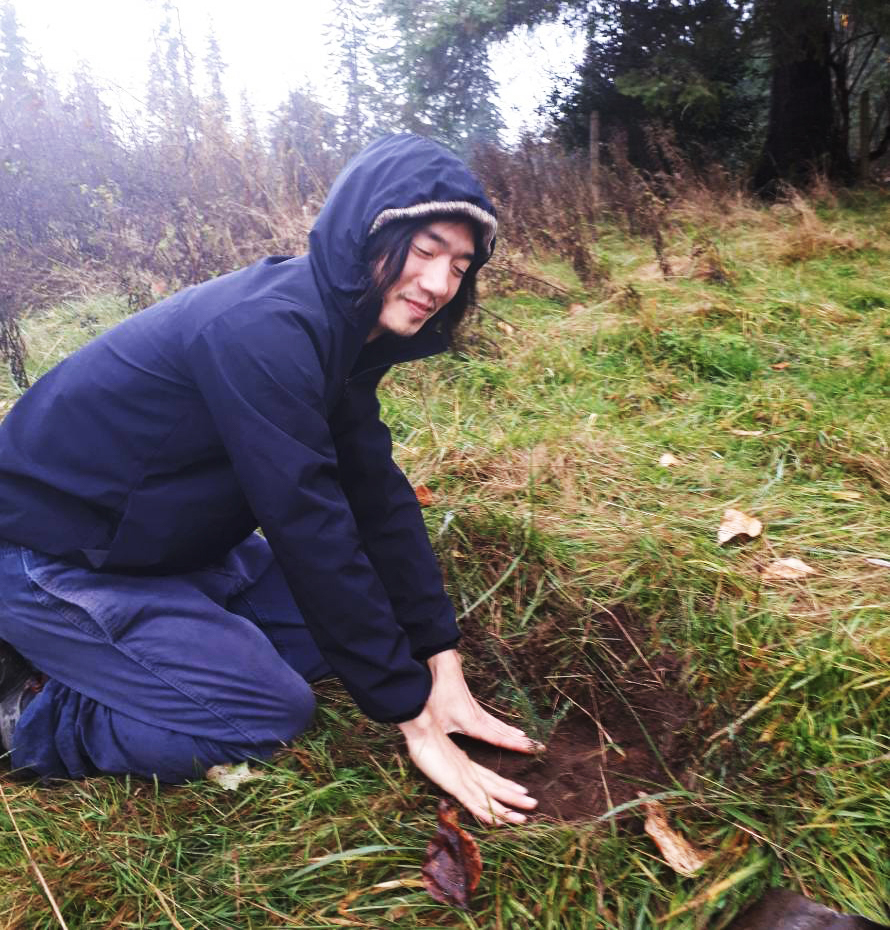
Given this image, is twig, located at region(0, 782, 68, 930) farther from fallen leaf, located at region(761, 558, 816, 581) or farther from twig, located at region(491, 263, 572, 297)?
twig, located at region(491, 263, 572, 297)

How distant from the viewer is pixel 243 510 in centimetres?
183

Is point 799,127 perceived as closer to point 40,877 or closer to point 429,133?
point 429,133

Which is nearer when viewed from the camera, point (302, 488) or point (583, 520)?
point (302, 488)

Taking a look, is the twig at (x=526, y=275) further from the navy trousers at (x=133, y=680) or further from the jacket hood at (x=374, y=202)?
the navy trousers at (x=133, y=680)

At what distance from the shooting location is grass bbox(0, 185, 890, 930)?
1.43m

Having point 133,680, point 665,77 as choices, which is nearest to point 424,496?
point 133,680

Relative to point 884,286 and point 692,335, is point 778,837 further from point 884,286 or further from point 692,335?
point 884,286

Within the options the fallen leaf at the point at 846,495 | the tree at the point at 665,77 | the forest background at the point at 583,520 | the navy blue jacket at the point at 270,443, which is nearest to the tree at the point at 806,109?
the forest background at the point at 583,520


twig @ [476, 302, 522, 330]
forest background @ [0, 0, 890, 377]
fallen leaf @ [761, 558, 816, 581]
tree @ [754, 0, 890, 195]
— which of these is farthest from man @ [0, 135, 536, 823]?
tree @ [754, 0, 890, 195]

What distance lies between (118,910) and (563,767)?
0.91m

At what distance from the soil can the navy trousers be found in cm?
51

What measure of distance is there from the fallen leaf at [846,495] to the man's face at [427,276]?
1636 mm

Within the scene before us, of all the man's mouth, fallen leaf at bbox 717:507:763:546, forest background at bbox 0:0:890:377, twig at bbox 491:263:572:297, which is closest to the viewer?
the man's mouth

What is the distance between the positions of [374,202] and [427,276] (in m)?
0.19
